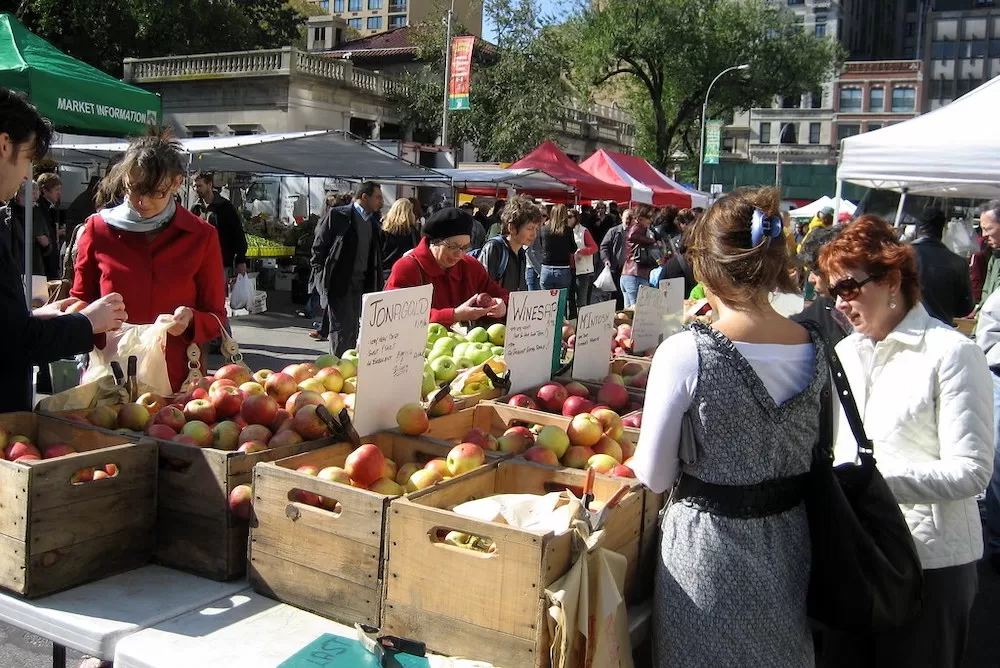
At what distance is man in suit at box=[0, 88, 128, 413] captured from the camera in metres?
2.31

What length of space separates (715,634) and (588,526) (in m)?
0.36

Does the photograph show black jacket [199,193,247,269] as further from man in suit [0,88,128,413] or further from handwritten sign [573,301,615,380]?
man in suit [0,88,128,413]

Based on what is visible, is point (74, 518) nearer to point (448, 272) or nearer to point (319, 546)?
point (319, 546)

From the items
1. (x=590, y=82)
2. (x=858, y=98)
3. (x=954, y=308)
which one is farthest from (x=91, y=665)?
(x=858, y=98)

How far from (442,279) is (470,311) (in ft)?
1.22

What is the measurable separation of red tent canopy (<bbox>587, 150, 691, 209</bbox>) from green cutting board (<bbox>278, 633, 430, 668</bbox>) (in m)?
18.2

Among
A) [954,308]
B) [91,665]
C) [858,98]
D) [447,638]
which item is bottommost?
[91,665]

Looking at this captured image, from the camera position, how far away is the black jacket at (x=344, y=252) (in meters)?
8.02

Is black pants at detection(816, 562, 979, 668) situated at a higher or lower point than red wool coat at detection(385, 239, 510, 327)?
lower

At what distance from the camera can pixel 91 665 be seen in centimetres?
318

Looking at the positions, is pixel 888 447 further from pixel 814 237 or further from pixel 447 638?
pixel 814 237

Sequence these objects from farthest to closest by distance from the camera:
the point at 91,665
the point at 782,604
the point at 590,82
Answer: the point at 590,82, the point at 91,665, the point at 782,604

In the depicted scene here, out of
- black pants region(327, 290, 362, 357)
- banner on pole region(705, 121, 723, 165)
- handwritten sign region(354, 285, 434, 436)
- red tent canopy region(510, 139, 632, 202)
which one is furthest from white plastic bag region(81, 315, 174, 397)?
banner on pole region(705, 121, 723, 165)

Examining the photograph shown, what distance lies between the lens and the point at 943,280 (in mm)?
6395
